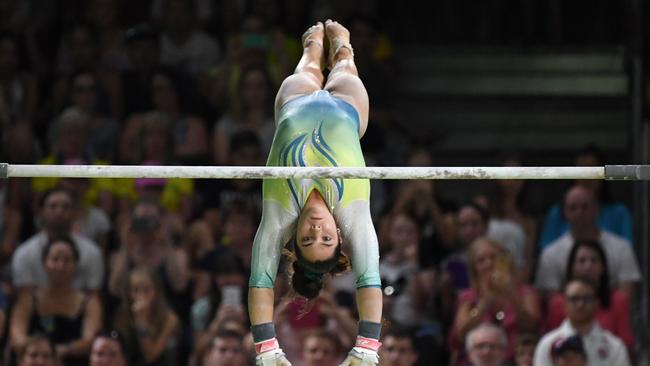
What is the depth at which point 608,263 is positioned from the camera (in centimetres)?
1126

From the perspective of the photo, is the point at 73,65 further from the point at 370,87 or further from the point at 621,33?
the point at 621,33

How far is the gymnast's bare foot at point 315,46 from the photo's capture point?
927 cm

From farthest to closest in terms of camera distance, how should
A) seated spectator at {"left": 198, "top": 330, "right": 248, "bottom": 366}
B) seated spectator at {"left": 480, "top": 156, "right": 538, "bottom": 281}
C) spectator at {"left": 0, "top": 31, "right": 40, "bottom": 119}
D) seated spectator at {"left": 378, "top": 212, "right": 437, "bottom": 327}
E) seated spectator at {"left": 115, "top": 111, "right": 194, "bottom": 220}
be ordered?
spectator at {"left": 0, "top": 31, "right": 40, "bottom": 119}, seated spectator at {"left": 115, "top": 111, "right": 194, "bottom": 220}, seated spectator at {"left": 480, "top": 156, "right": 538, "bottom": 281}, seated spectator at {"left": 378, "top": 212, "right": 437, "bottom": 327}, seated spectator at {"left": 198, "top": 330, "right": 248, "bottom": 366}

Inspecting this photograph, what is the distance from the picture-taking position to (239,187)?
11.8 m

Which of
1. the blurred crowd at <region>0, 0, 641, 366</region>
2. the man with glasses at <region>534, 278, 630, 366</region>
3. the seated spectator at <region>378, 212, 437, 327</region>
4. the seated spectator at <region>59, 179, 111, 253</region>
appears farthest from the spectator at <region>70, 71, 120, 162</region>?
the man with glasses at <region>534, 278, 630, 366</region>

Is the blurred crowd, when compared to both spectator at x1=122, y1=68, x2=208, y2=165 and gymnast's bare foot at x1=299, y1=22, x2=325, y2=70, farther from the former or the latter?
gymnast's bare foot at x1=299, y1=22, x2=325, y2=70

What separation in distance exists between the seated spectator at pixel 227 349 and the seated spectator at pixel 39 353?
107 cm

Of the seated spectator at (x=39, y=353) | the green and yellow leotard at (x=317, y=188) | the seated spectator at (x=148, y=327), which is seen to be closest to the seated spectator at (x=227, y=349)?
the seated spectator at (x=148, y=327)

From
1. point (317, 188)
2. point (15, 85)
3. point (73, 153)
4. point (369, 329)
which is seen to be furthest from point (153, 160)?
point (369, 329)

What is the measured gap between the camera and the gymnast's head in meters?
8.12

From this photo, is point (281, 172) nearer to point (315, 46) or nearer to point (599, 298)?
point (315, 46)

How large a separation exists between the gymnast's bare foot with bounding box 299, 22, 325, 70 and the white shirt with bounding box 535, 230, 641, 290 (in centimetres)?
282

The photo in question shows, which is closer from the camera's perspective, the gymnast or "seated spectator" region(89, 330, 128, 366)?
the gymnast

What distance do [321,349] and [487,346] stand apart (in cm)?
112
